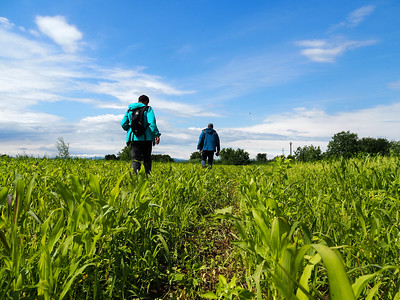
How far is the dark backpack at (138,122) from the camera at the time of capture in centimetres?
679

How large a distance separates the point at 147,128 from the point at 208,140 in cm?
474

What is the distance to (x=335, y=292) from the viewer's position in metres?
0.98

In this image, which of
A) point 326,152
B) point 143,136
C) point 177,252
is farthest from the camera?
point 326,152

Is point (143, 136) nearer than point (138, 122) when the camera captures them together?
No

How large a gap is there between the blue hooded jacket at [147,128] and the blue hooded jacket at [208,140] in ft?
15.2

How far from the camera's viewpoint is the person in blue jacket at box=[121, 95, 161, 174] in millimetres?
6875

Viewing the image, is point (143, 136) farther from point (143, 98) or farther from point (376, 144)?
point (376, 144)

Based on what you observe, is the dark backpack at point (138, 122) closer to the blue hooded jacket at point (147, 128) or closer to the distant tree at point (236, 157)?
the blue hooded jacket at point (147, 128)

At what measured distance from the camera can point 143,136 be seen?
6938mm

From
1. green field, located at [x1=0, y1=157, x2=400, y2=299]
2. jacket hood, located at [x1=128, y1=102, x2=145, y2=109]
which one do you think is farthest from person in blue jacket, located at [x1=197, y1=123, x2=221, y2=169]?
green field, located at [x1=0, y1=157, x2=400, y2=299]

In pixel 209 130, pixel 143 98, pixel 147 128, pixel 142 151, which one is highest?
pixel 143 98

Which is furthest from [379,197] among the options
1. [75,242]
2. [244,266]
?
[75,242]

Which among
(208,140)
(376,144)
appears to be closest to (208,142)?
(208,140)

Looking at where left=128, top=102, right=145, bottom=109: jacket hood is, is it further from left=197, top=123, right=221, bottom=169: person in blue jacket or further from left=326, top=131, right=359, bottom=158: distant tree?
left=326, top=131, right=359, bottom=158: distant tree
